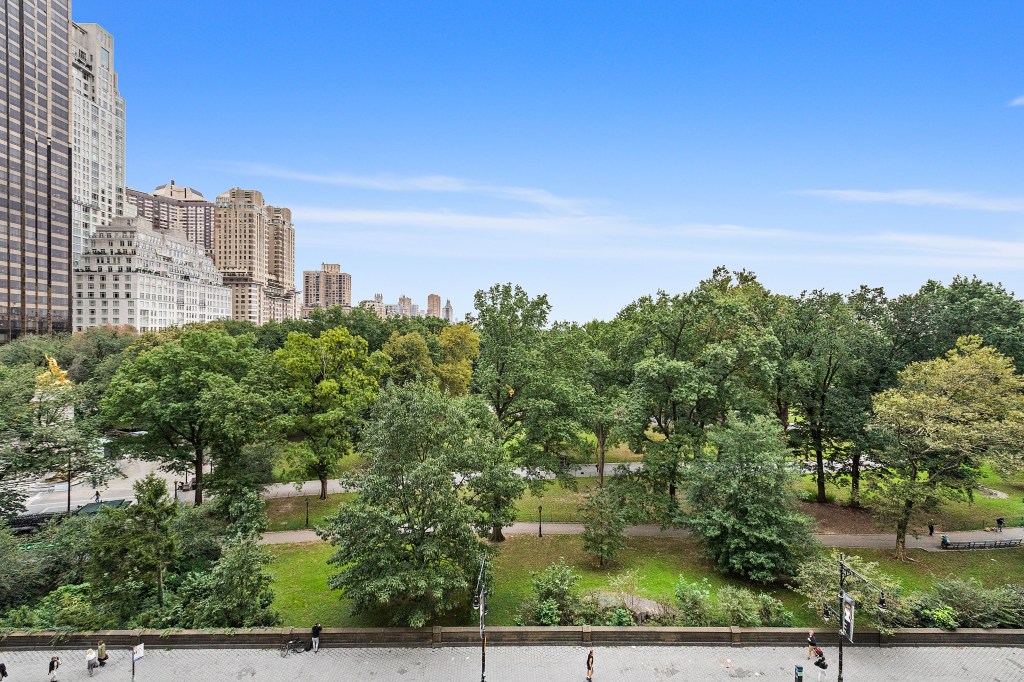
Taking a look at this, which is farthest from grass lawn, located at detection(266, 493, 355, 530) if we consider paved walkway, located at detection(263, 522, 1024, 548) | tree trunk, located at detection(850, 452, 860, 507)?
tree trunk, located at detection(850, 452, 860, 507)

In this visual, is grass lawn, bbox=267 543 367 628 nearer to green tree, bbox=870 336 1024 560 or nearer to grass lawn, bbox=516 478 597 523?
grass lawn, bbox=516 478 597 523

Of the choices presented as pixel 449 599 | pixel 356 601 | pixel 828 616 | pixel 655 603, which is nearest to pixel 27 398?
pixel 356 601

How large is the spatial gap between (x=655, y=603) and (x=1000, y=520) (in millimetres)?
22319

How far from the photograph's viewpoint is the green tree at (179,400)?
24734mm

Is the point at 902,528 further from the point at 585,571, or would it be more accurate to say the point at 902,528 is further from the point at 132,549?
the point at 132,549

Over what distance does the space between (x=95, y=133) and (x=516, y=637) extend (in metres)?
140

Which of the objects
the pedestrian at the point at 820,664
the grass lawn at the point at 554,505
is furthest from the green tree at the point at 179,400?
the pedestrian at the point at 820,664

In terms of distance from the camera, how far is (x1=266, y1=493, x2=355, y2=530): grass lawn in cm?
2708

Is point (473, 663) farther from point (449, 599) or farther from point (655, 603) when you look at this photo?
point (655, 603)

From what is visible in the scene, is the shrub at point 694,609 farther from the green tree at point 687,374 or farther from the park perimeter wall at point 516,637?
the green tree at point 687,374

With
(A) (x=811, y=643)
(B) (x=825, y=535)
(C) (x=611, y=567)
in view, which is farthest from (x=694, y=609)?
(B) (x=825, y=535)

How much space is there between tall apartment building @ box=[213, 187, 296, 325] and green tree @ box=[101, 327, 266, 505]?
12880 centimetres

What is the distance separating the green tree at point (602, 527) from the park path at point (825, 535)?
13.9ft

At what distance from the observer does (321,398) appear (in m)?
27.8
